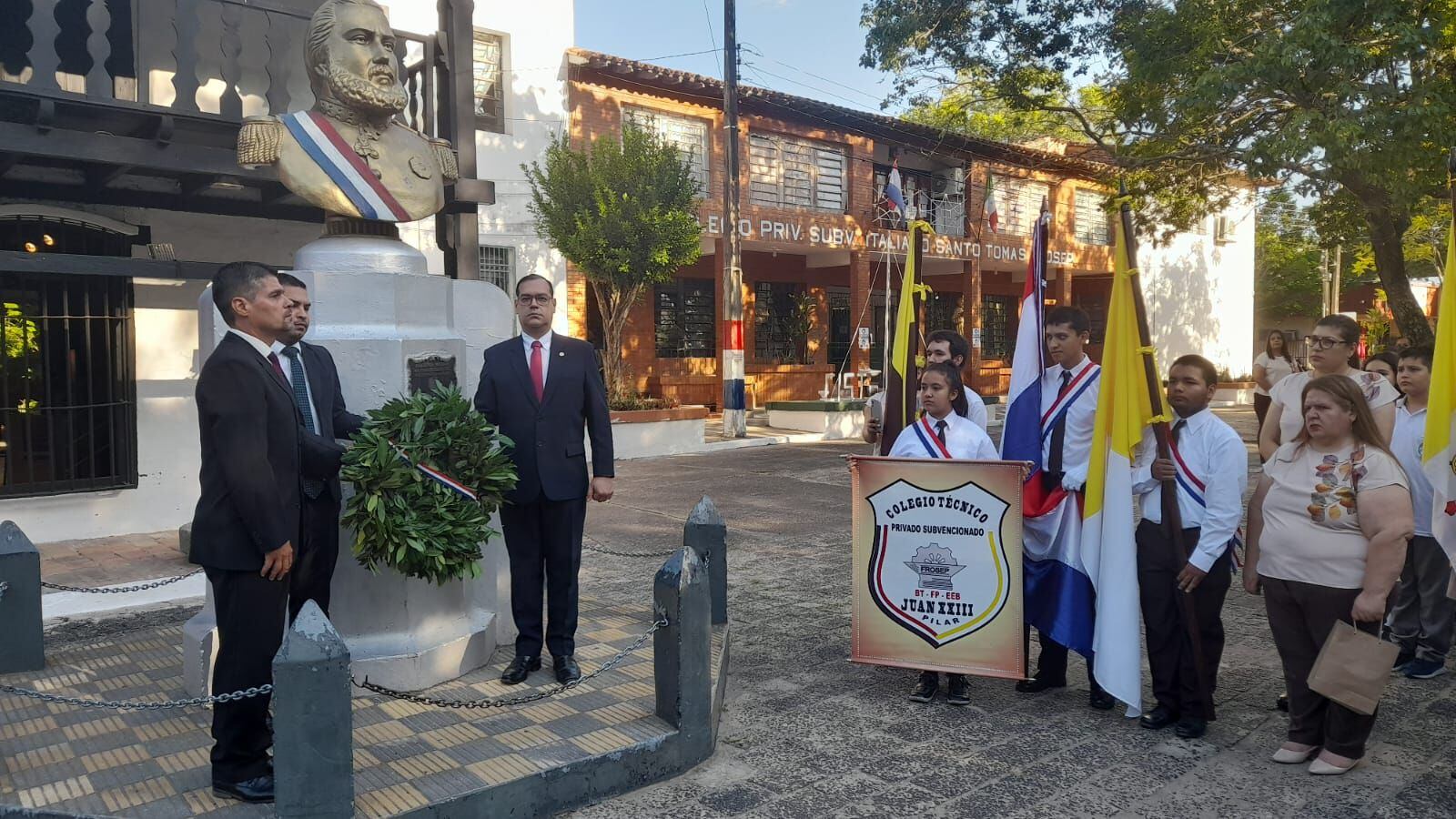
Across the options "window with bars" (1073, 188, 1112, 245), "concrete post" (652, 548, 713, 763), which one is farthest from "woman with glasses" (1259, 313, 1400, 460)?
"window with bars" (1073, 188, 1112, 245)

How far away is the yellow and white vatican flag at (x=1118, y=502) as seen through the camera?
447cm

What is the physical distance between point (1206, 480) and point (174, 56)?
8.77 meters

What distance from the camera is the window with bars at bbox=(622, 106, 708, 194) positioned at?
18.1m

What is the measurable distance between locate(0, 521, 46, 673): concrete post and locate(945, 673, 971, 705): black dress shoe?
456 cm

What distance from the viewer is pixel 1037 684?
16.3 ft

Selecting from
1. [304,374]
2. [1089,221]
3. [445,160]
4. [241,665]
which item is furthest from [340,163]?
[1089,221]

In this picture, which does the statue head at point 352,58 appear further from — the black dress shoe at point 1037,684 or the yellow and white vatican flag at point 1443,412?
the yellow and white vatican flag at point 1443,412

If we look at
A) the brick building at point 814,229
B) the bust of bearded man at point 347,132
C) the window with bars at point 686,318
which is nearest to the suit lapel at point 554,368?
the bust of bearded man at point 347,132

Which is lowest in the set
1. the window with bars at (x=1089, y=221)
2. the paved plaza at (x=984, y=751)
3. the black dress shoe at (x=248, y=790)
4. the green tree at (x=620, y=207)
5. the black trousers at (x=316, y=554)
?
the paved plaza at (x=984, y=751)

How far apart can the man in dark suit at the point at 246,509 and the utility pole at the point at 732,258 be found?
561 inches

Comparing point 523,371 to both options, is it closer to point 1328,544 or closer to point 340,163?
point 340,163

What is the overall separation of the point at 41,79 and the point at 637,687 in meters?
6.64

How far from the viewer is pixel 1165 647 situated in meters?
4.44

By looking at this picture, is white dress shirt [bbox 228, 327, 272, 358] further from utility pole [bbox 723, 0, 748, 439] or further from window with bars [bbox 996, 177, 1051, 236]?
window with bars [bbox 996, 177, 1051, 236]
